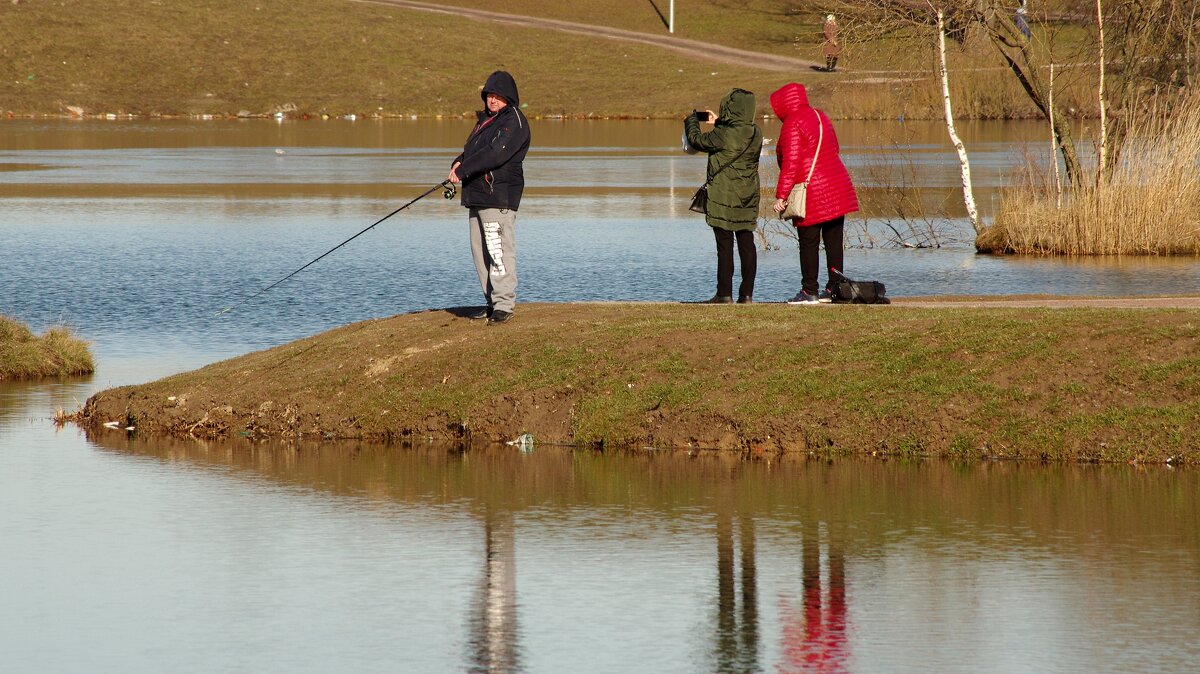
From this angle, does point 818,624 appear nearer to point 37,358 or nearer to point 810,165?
point 810,165

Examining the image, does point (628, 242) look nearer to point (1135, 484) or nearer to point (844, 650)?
point (1135, 484)

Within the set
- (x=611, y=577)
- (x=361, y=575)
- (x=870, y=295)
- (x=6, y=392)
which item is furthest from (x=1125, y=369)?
(x=6, y=392)

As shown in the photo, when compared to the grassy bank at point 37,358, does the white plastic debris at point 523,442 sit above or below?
below

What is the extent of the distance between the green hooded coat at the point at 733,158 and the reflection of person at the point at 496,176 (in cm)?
184

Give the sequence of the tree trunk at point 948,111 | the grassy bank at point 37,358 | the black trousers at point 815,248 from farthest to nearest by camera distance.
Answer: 1. the tree trunk at point 948,111
2. the grassy bank at point 37,358
3. the black trousers at point 815,248

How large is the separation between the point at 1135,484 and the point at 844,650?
146 inches

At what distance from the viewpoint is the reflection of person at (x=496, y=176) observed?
40.7ft

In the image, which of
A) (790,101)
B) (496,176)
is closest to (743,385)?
(496,176)

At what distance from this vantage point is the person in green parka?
1382 centimetres

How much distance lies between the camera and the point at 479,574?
8.11 m

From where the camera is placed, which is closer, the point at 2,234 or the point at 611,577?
the point at 611,577

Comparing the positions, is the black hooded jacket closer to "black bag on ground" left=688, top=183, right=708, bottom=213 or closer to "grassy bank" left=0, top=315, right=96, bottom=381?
"black bag on ground" left=688, top=183, right=708, bottom=213

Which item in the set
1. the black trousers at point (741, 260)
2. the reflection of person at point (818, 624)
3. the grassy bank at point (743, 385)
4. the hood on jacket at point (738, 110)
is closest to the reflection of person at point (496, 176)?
the grassy bank at point (743, 385)

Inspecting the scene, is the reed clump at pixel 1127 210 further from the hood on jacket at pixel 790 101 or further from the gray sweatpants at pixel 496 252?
the gray sweatpants at pixel 496 252
